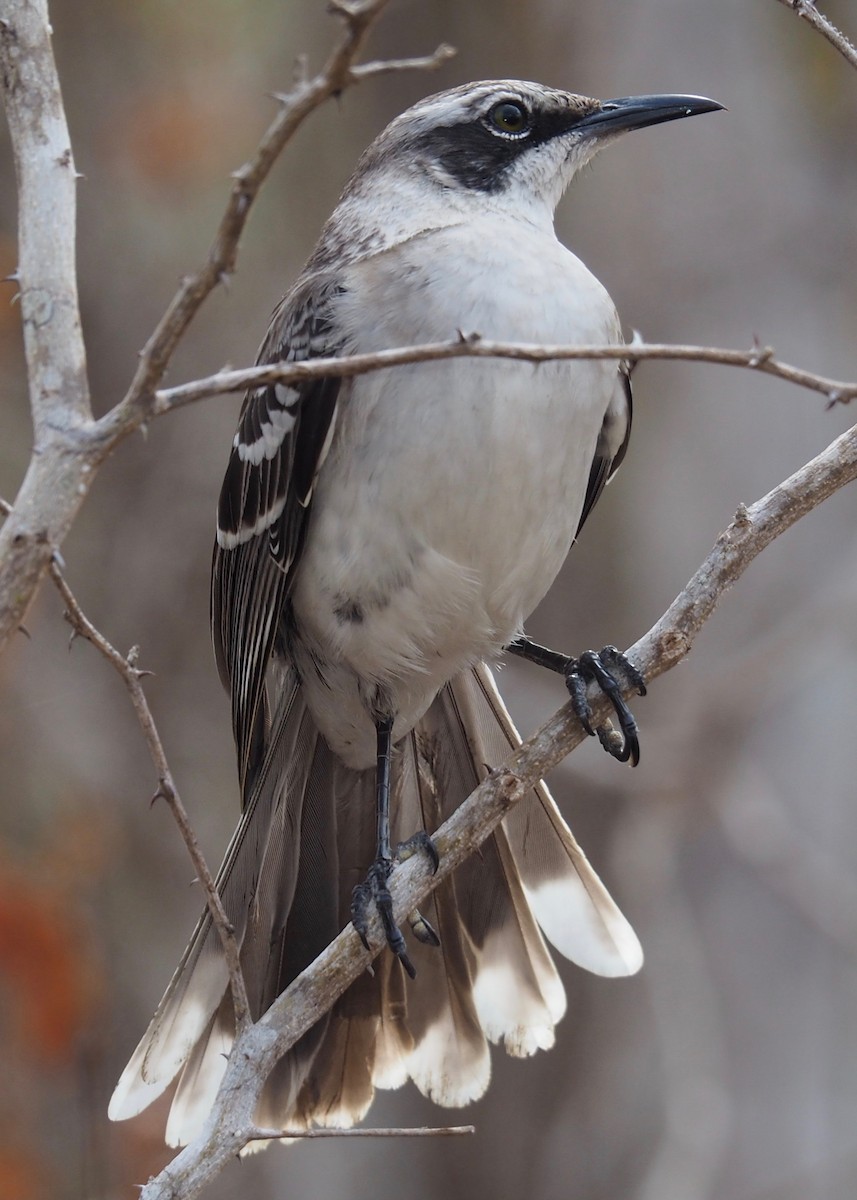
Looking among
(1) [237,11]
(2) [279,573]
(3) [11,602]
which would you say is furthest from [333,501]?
(1) [237,11]

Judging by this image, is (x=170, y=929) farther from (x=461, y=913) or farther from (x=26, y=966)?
(x=461, y=913)

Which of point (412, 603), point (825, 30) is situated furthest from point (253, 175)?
point (412, 603)

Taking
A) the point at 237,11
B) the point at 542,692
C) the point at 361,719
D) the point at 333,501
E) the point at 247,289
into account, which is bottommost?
the point at 361,719

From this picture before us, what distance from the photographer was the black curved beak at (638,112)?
358 centimetres

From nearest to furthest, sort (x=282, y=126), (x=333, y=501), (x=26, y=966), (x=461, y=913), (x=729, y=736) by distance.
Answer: (x=282, y=126) < (x=333, y=501) < (x=461, y=913) < (x=26, y=966) < (x=729, y=736)

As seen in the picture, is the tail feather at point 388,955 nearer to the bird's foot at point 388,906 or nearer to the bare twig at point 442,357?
the bird's foot at point 388,906

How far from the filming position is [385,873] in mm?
3375

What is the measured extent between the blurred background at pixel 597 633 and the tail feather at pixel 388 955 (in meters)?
1.55

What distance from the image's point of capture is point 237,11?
6.38 metres

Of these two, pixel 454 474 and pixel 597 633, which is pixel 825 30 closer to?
pixel 454 474

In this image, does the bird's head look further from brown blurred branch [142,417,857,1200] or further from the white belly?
brown blurred branch [142,417,857,1200]

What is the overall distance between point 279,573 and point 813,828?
3.21 m

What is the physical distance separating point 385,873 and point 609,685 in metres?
0.76

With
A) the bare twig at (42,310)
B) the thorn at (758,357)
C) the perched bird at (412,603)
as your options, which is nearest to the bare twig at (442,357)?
the thorn at (758,357)
